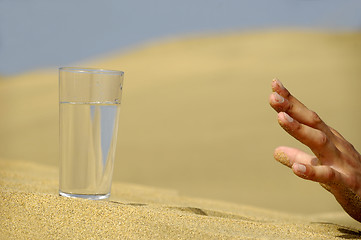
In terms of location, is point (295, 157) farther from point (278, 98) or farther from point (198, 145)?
point (198, 145)

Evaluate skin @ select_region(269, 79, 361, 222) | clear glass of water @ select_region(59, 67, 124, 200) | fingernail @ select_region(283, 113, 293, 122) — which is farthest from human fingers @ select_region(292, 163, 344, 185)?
clear glass of water @ select_region(59, 67, 124, 200)

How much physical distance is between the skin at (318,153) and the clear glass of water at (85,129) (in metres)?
0.41

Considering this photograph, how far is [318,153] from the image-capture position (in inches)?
53.9

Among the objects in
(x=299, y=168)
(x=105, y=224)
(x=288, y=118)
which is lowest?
(x=105, y=224)

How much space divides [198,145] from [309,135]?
3717mm

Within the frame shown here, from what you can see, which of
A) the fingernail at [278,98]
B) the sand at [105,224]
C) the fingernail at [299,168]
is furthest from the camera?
the fingernail at [278,98]

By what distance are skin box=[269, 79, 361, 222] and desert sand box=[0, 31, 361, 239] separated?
0.39 ft

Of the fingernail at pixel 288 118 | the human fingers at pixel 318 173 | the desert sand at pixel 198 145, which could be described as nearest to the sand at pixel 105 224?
the desert sand at pixel 198 145

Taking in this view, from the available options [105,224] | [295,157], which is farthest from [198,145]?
[105,224]

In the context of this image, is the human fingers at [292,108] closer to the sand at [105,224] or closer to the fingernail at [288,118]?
the fingernail at [288,118]

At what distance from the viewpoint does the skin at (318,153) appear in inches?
51.4

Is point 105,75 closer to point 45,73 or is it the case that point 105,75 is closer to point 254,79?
point 254,79

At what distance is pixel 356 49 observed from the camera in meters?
9.27

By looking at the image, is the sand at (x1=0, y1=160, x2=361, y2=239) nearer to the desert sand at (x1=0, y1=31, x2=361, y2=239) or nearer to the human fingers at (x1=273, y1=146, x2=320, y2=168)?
the desert sand at (x1=0, y1=31, x2=361, y2=239)
